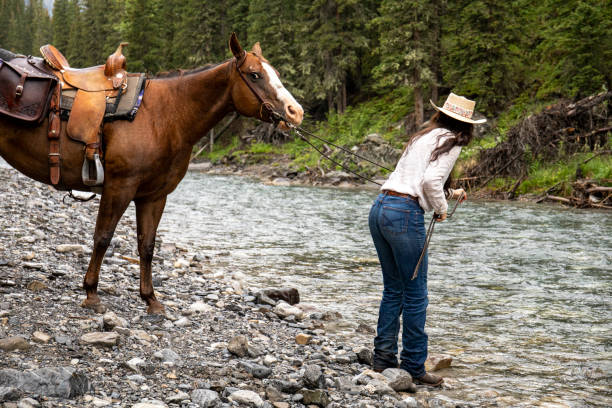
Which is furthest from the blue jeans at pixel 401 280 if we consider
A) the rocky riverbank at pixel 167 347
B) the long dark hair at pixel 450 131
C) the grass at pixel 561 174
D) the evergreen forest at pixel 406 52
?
the evergreen forest at pixel 406 52

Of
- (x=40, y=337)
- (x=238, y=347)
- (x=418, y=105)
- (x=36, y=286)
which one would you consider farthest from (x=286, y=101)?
(x=418, y=105)

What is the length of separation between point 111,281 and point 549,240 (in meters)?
9.38

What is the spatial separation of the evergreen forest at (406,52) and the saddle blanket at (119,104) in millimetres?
16969

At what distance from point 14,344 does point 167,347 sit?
120 cm

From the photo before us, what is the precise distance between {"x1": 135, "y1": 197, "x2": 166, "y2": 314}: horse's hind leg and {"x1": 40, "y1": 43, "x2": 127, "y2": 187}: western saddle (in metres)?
0.58

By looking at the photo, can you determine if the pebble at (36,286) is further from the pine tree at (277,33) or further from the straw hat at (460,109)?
the pine tree at (277,33)

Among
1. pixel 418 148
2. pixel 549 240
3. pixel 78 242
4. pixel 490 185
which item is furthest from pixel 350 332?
pixel 490 185

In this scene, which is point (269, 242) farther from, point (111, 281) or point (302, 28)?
point (302, 28)

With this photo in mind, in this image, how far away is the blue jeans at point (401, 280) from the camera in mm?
4520

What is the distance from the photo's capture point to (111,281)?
21.1 ft

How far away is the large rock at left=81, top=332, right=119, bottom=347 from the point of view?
4.21 meters

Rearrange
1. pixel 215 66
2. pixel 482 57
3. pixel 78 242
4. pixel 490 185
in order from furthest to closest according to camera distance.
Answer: pixel 482 57, pixel 490 185, pixel 78 242, pixel 215 66

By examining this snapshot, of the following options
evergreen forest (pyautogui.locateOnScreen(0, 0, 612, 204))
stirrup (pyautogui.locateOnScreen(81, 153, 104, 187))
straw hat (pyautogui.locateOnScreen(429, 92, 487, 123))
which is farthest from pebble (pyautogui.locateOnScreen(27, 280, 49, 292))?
evergreen forest (pyautogui.locateOnScreen(0, 0, 612, 204))

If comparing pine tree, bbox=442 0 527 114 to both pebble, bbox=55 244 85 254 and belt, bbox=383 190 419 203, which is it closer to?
pebble, bbox=55 244 85 254
